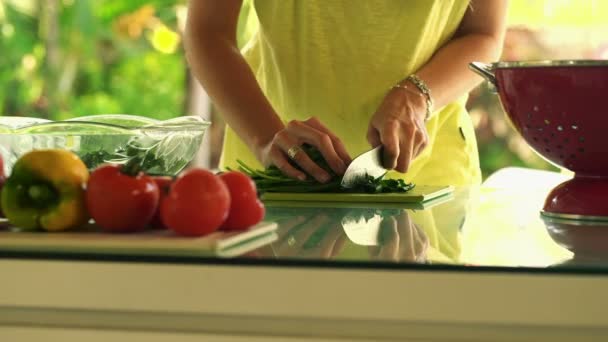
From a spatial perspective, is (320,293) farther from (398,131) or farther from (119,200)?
(398,131)

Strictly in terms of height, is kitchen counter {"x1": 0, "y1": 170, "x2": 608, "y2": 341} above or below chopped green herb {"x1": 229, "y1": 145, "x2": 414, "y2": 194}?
above

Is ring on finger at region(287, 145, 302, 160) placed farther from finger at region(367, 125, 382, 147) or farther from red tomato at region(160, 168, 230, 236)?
red tomato at region(160, 168, 230, 236)

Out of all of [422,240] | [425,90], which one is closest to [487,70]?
[422,240]

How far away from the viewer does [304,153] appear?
1626 mm

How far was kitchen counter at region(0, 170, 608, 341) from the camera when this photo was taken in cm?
88

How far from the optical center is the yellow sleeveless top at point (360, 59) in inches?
82.7

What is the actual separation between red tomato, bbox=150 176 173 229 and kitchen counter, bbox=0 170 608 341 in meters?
0.12

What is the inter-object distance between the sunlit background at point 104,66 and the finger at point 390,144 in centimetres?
493

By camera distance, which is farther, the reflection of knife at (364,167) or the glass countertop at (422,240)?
the reflection of knife at (364,167)

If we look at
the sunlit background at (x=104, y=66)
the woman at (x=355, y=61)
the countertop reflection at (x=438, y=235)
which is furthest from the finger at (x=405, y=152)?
the sunlit background at (x=104, y=66)

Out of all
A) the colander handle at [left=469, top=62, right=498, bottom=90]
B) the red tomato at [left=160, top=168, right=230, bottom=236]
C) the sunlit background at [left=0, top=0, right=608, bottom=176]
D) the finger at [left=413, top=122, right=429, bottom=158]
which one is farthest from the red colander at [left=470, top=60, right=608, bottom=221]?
the sunlit background at [left=0, top=0, right=608, bottom=176]

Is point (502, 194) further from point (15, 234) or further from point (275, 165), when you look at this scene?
point (15, 234)

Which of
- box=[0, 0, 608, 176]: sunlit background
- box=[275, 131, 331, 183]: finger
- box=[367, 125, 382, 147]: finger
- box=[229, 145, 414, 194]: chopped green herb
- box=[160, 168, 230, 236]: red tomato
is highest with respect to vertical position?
box=[160, 168, 230, 236]: red tomato

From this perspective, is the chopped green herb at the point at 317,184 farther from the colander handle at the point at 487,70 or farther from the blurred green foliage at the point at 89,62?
the blurred green foliage at the point at 89,62
